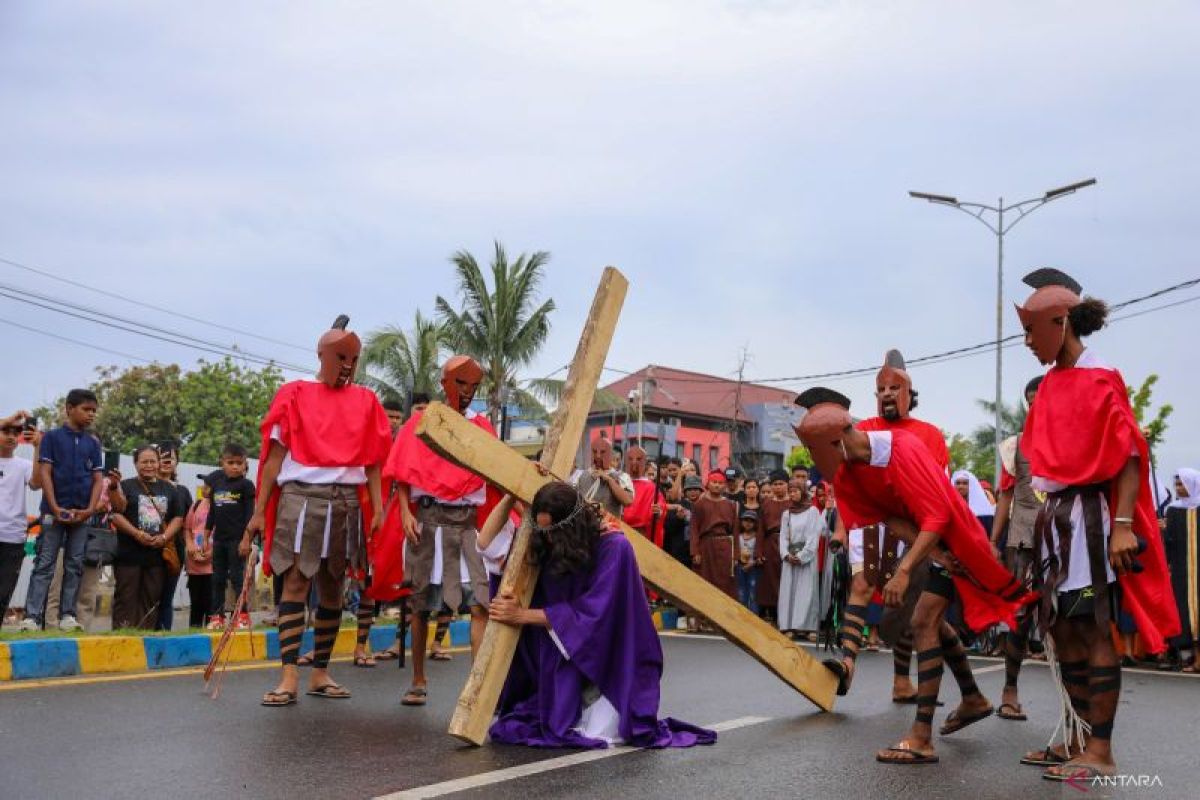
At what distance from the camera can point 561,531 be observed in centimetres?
630

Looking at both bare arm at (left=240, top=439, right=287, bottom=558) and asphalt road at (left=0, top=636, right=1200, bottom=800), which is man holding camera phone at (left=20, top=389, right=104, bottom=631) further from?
bare arm at (left=240, top=439, right=287, bottom=558)

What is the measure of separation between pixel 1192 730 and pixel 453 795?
486 cm

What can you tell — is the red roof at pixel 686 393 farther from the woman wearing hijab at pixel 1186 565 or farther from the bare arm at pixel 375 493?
the bare arm at pixel 375 493

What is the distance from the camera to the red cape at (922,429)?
8.29 m

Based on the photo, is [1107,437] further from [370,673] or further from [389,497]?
[370,673]

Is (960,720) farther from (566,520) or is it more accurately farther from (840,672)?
(566,520)

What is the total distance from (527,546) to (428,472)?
1734 millimetres

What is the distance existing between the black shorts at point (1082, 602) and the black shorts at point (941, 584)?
2.45 ft

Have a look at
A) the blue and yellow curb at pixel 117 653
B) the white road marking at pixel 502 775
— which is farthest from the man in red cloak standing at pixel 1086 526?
the blue and yellow curb at pixel 117 653

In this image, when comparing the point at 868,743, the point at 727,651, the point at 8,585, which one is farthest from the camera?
the point at 727,651

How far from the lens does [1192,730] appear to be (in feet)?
25.2

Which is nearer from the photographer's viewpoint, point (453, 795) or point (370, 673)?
point (453, 795)

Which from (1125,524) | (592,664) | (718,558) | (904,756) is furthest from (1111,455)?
(718,558)

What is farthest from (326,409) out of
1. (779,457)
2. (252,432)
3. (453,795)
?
(779,457)
